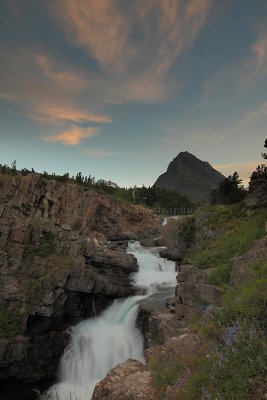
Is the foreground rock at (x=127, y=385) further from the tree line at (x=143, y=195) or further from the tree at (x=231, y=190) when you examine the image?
the tree line at (x=143, y=195)

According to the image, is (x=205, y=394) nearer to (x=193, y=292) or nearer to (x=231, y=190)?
(x=193, y=292)

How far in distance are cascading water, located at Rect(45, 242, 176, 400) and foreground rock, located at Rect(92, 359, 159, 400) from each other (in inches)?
561

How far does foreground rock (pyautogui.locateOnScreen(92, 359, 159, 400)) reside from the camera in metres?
7.27

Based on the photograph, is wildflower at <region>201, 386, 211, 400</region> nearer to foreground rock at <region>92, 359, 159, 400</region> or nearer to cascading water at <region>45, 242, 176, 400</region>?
foreground rock at <region>92, 359, 159, 400</region>

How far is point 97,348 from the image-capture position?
24.3m

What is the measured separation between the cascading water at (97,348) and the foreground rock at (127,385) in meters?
14.2

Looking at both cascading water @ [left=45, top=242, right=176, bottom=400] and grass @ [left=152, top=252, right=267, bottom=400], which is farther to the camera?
cascading water @ [left=45, top=242, right=176, bottom=400]

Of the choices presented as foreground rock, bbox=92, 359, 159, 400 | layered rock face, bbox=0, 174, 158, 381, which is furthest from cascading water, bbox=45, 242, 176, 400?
foreground rock, bbox=92, 359, 159, 400

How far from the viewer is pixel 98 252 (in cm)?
3331

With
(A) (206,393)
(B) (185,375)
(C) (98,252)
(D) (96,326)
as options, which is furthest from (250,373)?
(C) (98,252)

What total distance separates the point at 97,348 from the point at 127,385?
17913mm

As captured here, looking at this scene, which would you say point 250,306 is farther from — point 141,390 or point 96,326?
point 96,326

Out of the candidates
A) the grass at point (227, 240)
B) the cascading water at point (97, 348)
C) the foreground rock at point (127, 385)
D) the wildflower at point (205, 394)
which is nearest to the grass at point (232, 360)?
the wildflower at point (205, 394)

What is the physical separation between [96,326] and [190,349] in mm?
20408
